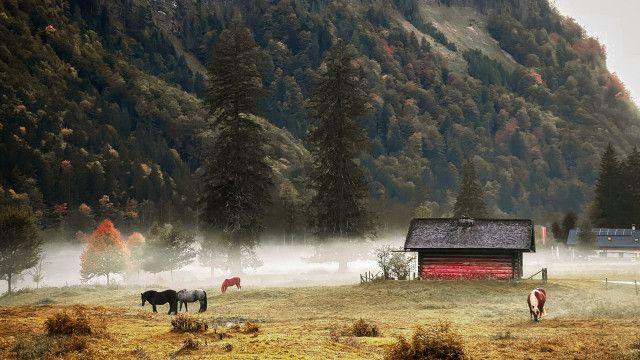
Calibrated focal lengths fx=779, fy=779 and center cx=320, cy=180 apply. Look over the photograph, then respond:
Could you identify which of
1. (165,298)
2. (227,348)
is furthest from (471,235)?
(227,348)

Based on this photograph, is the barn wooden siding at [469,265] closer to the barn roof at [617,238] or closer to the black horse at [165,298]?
the black horse at [165,298]

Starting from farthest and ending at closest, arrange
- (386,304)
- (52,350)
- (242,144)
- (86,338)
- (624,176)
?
(624,176), (242,144), (386,304), (86,338), (52,350)

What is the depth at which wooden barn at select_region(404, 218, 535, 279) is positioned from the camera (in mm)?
55219

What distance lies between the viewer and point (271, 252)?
109562mm

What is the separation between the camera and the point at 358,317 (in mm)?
36594

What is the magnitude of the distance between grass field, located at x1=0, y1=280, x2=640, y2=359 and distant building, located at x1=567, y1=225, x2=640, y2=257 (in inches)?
2667

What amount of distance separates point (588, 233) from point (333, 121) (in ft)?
203

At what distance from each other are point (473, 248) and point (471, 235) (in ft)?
6.07

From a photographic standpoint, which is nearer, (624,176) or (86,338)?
(86,338)

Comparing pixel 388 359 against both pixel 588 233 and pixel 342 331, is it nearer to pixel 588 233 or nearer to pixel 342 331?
pixel 342 331

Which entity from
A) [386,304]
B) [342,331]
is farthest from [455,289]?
[342,331]

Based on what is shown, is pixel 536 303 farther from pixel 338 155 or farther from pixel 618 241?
pixel 618 241

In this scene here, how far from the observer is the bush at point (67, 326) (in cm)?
2558

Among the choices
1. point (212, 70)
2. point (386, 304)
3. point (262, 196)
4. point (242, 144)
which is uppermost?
point (212, 70)
